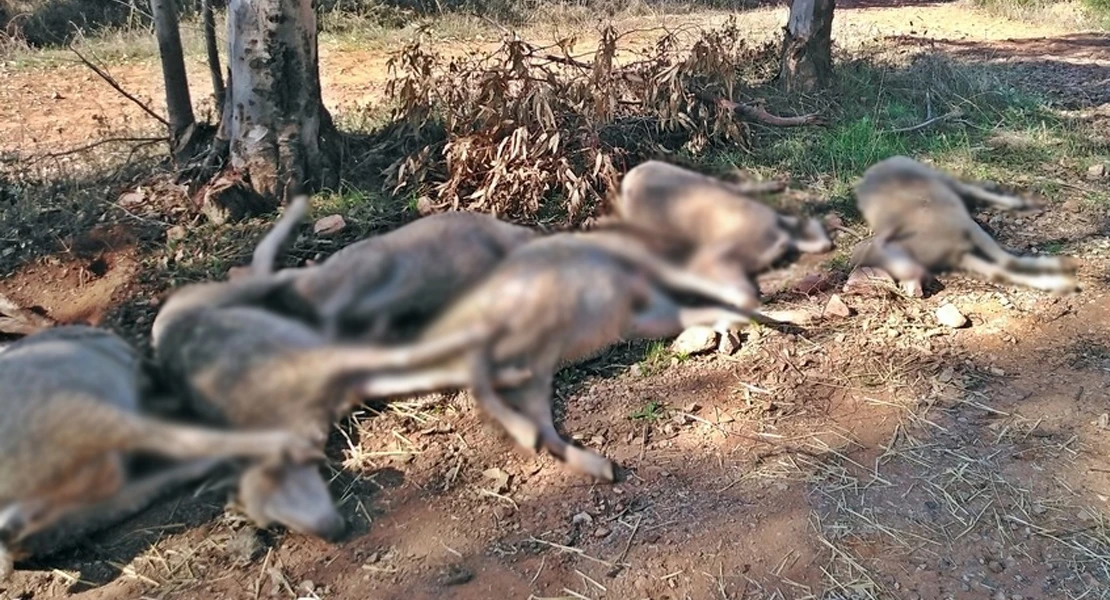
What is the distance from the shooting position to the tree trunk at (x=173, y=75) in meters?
5.07

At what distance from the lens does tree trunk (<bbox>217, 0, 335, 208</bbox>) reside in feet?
14.2

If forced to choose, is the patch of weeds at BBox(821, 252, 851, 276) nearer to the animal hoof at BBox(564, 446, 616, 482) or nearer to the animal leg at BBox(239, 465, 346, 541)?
the animal hoof at BBox(564, 446, 616, 482)

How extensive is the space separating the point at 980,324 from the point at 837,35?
17.7ft

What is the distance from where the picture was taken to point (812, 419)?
418 cm

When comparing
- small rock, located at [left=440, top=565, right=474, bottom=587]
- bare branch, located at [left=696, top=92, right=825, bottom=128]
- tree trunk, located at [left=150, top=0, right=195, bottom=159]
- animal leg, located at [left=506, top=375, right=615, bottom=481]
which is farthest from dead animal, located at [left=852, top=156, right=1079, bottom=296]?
tree trunk, located at [left=150, top=0, right=195, bottom=159]

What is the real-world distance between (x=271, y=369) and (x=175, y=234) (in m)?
4.16

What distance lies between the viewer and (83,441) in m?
0.91

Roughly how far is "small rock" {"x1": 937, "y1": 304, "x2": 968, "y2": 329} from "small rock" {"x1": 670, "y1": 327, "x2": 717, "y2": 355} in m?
1.16

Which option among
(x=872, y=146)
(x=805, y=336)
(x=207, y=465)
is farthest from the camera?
(x=872, y=146)

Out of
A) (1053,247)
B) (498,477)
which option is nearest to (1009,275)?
(498,477)

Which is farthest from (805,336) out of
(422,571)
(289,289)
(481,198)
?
(289,289)

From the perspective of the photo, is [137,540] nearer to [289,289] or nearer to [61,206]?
[61,206]

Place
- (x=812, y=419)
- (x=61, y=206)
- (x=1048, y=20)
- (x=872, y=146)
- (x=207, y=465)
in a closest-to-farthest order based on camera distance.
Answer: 1. (x=207, y=465)
2. (x=812, y=419)
3. (x=61, y=206)
4. (x=872, y=146)
5. (x=1048, y=20)

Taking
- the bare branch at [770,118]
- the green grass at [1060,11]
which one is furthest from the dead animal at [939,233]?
the green grass at [1060,11]
